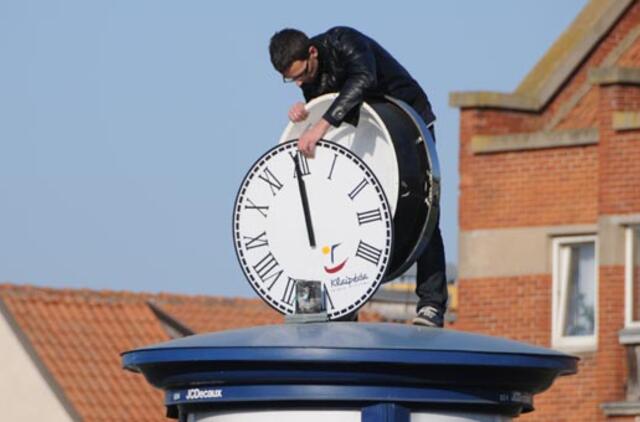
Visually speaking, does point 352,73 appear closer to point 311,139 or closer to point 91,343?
point 311,139

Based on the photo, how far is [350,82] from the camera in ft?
26.2

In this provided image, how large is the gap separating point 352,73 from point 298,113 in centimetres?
24

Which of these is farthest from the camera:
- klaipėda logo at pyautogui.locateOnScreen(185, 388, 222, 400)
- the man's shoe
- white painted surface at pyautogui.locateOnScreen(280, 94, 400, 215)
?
the man's shoe

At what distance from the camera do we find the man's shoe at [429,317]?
811 cm

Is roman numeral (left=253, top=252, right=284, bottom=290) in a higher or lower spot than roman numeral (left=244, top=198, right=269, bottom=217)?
lower

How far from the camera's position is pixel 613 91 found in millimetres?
30984

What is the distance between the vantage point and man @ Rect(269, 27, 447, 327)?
7.94 m

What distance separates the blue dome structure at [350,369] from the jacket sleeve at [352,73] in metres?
0.87

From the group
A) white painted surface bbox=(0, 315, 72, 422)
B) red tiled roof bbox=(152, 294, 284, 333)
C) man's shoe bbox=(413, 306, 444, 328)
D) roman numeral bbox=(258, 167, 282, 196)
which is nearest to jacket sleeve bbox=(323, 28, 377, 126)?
roman numeral bbox=(258, 167, 282, 196)

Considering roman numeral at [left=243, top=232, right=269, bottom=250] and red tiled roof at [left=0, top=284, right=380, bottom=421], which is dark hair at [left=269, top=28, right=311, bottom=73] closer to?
roman numeral at [left=243, top=232, right=269, bottom=250]

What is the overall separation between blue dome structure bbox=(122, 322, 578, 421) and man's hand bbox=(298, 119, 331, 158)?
69 cm

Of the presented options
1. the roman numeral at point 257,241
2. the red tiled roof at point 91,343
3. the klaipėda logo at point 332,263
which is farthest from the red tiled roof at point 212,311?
the klaipėda logo at point 332,263

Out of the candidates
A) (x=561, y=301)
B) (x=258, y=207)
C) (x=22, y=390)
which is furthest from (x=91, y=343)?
(x=258, y=207)

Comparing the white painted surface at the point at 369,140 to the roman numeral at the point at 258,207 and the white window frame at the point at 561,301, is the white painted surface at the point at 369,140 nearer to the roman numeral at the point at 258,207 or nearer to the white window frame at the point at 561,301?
the roman numeral at the point at 258,207
